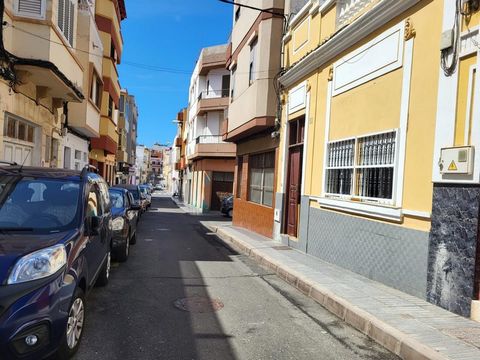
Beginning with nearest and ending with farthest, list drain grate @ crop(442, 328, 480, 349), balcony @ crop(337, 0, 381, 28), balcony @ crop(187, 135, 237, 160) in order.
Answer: drain grate @ crop(442, 328, 480, 349), balcony @ crop(337, 0, 381, 28), balcony @ crop(187, 135, 237, 160)

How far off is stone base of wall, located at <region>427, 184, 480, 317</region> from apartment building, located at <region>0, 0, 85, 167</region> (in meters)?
7.86

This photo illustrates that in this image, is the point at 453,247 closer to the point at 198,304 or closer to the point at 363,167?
the point at 363,167

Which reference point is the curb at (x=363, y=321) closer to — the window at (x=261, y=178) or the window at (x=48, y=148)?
the window at (x=261, y=178)

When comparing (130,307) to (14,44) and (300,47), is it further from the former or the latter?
(300,47)

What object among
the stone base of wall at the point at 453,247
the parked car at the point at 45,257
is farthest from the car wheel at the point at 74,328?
the stone base of wall at the point at 453,247

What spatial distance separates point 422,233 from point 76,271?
4.71 meters

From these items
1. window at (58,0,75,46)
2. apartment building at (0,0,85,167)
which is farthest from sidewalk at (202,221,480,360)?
window at (58,0,75,46)

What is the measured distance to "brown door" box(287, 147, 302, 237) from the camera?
11.9 m

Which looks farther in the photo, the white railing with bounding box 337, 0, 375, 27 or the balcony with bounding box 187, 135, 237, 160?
the balcony with bounding box 187, 135, 237, 160

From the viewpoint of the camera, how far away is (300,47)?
12039mm

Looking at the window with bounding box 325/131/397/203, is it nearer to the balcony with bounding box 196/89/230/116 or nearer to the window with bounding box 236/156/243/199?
the window with bounding box 236/156/243/199

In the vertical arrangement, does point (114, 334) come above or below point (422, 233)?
below

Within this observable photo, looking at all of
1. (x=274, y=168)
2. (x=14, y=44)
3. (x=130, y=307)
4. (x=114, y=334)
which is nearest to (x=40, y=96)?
(x=14, y=44)

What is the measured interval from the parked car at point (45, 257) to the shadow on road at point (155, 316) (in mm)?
430
